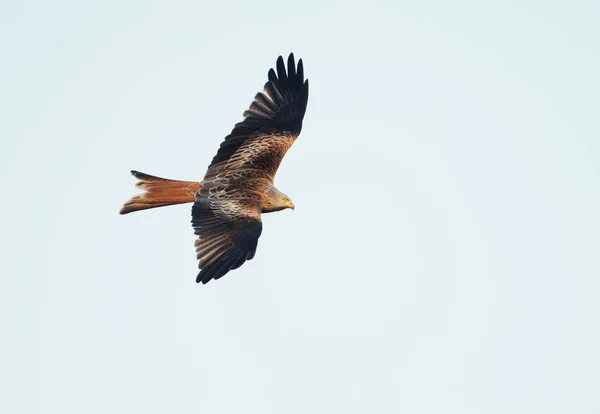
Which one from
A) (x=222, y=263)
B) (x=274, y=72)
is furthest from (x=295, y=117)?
(x=222, y=263)

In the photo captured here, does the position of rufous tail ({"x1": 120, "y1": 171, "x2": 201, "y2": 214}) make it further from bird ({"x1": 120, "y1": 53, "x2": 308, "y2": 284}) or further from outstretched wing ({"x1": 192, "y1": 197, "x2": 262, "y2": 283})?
outstretched wing ({"x1": 192, "y1": 197, "x2": 262, "y2": 283})

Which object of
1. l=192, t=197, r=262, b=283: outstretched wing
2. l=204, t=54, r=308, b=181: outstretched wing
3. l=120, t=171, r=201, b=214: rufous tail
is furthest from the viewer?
l=204, t=54, r=308, b=181: outstretched wing

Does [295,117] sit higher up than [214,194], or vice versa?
[295,117]

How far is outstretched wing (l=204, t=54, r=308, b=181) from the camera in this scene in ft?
49.6

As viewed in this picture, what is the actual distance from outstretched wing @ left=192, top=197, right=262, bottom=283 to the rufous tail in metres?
0.44

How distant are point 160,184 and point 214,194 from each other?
1.00 m

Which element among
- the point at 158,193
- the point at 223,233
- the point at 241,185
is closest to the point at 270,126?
the point at 241,185

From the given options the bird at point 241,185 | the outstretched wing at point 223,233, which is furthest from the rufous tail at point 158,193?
the outstretched wing at point 223,233

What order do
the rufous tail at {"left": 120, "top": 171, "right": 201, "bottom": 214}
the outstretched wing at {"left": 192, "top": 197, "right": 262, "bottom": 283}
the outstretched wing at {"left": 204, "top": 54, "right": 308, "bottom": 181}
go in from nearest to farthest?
1. the outstretched wing at {"left": 192, "top": 197, "right": 262, "bottom": 283}
2. the rufous tail at {"left": 120, "top": 171, "right": 201, "bottom": 214}
3. the outstretched wing at {"left": 204, "top": 54, "right": 308, "bottom": 181}

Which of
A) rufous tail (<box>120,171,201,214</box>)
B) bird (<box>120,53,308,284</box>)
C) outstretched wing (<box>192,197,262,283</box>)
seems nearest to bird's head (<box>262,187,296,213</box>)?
bird (<box>120,53,308,284</box>)

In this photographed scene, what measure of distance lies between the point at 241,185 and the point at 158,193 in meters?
1.31

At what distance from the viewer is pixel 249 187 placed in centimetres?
1484

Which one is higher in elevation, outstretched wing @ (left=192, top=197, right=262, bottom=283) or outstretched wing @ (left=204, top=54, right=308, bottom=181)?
outstretched wing @ (left=204, top=54, right=308, bottom=181)

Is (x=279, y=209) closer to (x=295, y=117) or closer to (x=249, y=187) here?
(x=249, y=187)
